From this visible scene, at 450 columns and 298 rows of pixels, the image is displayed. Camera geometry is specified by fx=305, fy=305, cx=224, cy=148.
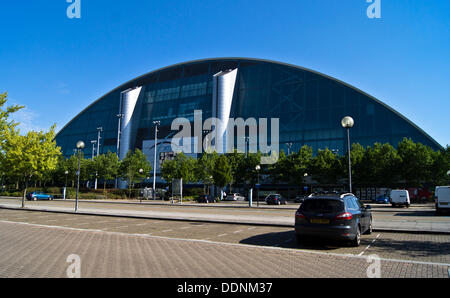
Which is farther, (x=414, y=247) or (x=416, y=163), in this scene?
(x=416, y=163)

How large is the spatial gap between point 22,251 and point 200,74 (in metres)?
79.0

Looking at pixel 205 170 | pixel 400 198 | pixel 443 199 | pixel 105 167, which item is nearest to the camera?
pixel 443 199

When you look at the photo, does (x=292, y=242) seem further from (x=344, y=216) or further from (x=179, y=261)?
(x=179, y=261)

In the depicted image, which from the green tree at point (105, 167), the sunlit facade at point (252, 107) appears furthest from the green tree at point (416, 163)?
the green tree at point (105, 167)

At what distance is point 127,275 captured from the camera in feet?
20.0

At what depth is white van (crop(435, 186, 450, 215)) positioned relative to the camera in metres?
21.9

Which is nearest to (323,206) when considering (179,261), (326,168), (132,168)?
(179,261)

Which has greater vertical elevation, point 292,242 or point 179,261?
point 179,261

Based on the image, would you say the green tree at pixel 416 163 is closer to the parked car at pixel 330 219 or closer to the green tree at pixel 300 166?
the green tree at pixel 300 166

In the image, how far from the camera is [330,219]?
9.02 metres

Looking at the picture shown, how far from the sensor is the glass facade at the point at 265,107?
208ft

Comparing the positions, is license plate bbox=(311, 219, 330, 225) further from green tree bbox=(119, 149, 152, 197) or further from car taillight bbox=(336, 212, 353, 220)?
green tree bbox=(119, 149, 152, 197)

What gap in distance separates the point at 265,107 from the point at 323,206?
66087 millimetres

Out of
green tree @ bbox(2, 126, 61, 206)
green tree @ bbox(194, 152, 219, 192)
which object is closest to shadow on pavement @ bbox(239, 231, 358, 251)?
green tree @ bbox(2, 126, 61, 206)
